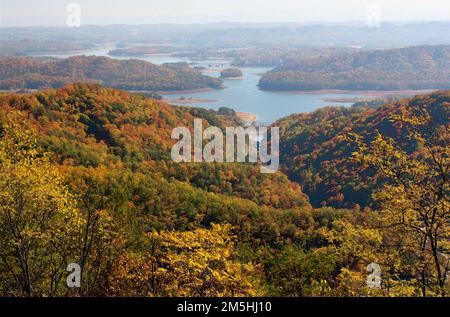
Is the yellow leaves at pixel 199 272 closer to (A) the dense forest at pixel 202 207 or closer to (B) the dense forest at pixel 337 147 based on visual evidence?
(A) the dense forest at pixel 202 207

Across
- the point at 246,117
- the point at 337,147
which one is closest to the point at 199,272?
the point at 337,147

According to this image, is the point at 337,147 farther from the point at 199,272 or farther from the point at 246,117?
the point at 199,272

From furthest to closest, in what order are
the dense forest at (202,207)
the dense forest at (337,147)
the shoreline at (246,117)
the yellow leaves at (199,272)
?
the shoreline at (246,117)
the dense forest at (337,147)
the dense forest at (202,207)
the yellow leaves at (199,272)

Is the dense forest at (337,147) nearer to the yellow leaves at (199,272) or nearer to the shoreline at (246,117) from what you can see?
the shoreline at (246,117)

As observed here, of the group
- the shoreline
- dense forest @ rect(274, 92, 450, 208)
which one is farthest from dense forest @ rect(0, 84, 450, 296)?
the shoreline

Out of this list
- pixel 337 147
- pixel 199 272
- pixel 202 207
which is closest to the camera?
pixel 199 272

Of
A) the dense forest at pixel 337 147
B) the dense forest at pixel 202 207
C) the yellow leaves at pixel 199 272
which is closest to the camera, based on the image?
the yellow leaves at pixel 199 272

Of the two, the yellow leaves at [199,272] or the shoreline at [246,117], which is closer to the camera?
the yellow leaves at [199,272]

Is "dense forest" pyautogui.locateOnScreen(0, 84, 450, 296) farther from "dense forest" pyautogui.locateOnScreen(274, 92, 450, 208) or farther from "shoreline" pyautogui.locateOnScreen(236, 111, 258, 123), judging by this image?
"shoreline" pyautogui.locateOnScreen(236, 111, 258, 123)

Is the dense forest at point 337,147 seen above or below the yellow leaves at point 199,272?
below

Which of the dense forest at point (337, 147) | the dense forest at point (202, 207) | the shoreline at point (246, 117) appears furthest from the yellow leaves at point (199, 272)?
the shoreline at point (246, 117)
